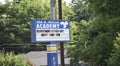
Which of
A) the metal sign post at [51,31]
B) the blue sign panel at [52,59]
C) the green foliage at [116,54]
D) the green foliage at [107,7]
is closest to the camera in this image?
the blue sign panel at [52,59]

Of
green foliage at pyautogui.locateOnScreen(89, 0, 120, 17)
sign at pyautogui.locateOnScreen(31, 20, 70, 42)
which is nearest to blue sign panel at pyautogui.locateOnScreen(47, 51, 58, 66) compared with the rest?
sign at pyautogui.locateOnScreen(31, 20, 70, 42)

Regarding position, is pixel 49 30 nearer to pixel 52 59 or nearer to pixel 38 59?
pixel 52 59

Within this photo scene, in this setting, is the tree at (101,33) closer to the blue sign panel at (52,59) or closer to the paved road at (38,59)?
the blue sign panel at (52,59)

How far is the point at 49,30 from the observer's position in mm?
17469

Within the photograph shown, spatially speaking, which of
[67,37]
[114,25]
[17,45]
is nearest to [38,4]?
[17,45]

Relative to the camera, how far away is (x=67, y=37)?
1752 cm

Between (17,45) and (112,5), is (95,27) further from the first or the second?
(17,45)

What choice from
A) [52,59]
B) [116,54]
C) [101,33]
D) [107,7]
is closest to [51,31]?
[52,59]

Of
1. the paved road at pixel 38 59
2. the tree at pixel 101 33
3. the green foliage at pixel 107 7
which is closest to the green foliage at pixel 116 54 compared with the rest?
the tree at pixel 101 33

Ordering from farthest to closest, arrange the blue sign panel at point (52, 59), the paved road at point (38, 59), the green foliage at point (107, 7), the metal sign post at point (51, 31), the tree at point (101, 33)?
1. the paved road at point (38, 59)
2. the green foliage at point (107, 7)
3. the tree at point (101, 33)
4. the metal sign post at point (51, 31)
5. the blue sign panel at point (52, 59)

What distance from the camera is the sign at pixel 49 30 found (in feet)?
56.5

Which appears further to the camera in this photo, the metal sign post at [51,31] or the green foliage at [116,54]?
the green foliage at [116,54]

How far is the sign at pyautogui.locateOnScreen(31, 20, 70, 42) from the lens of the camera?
678 inches

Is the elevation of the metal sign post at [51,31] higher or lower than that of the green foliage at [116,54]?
higher
